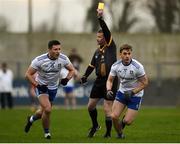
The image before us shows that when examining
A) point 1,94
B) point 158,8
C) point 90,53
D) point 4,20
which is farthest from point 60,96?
point 158,8

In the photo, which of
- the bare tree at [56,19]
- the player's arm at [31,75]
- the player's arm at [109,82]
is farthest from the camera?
the bare tree at [56,19]

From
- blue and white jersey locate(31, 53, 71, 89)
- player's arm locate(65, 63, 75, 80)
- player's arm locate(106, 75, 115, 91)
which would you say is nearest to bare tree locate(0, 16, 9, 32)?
player's arm locate(65, 63, 75, 80)

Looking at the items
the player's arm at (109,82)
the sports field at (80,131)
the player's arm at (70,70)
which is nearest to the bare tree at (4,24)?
the sports field at (80,131)

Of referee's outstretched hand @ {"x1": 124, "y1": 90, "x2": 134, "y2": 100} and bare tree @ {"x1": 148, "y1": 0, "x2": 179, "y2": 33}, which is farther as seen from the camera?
bare tree @ {"x1": 148, "y1": 0, "x2": 179, "y2": 33}

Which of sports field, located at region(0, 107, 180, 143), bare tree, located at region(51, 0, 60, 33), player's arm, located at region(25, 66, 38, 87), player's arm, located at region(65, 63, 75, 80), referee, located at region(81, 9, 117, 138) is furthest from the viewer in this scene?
bare tree, located at region(51, 0, 60, 33)

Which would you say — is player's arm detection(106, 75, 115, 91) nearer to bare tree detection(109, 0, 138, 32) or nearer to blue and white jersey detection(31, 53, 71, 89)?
blue and white jersey detection(31, 53, 71, 89)

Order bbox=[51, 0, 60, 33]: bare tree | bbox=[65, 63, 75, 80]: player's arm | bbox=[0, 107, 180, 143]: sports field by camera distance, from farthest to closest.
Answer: bbox=[51, 0, 60, 33]: bare tree, bbox=[65, 63, 75, 80]: player's arm, bbox=[0, 107, 180, 143]: sports field

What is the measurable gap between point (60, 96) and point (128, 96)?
23479 mm

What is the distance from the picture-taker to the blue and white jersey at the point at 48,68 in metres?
17.3

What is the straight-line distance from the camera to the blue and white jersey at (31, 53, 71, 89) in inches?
682

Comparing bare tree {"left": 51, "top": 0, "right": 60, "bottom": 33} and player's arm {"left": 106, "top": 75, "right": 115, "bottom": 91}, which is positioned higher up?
player's arm {"left": 106, "top": 75, "right": 115, "bottom": 91}

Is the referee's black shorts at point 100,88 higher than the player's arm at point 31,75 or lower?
lower

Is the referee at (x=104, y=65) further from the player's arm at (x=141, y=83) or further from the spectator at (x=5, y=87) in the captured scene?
the spectator at (x=5, y=87)

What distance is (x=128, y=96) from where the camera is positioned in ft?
54.6
